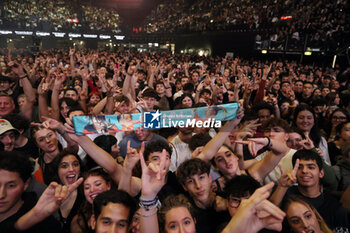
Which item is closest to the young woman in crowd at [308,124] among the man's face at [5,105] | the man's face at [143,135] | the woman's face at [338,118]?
the woman's face at [338,118]

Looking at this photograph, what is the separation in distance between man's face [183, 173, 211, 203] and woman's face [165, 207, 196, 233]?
1.07ft

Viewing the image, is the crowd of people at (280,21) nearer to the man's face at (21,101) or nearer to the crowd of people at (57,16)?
the man's face at (21,101)

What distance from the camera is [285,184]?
1966 millimetres

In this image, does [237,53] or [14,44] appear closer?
[237,53]

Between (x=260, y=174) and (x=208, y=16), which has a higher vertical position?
(x=208, y=16)

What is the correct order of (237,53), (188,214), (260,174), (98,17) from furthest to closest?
(98,17) < (237,53) < (260,174) < (188,214)

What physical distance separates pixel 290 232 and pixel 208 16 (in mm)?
24062

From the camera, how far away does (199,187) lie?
2.17 m

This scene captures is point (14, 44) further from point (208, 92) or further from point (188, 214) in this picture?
point (188, 214)

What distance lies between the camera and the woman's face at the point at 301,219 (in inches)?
71.7

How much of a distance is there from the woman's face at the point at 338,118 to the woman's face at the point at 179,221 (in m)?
3.38

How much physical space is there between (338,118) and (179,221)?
3515 millimetres

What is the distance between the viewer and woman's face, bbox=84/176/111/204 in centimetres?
214

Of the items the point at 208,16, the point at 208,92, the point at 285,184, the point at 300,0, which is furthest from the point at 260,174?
the point at 208,16
